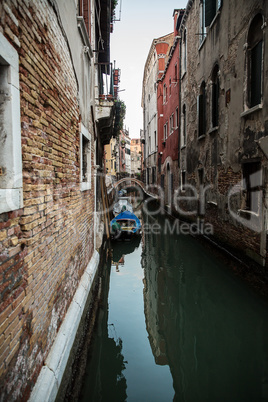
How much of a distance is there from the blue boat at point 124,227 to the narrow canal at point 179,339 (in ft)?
9.29

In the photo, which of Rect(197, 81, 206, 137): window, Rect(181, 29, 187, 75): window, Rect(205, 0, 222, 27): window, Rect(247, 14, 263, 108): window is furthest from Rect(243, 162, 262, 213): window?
Rect(181, 29, 187, 75): window

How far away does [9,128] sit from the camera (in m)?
1.81

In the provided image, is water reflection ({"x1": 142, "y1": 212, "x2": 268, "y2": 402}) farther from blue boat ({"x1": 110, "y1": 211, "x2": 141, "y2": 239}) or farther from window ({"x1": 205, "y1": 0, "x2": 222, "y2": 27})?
window ({"x1": 205, "y1": 0, "x2": 222, "y2": 27})

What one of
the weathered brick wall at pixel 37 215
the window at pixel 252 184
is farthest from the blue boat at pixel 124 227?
the weathered brick wall at pixel 37 215

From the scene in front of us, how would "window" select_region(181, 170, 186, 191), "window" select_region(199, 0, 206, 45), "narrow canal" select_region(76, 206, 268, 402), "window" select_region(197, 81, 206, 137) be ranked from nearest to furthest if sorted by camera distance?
"narrow canal" select_region(76, 206, 268, 402)
"window" select_region(199, 0, 206, 45)
"window" select_region(197, 81, 206, 137)
"window" select_region(181, 170, 186, 191)

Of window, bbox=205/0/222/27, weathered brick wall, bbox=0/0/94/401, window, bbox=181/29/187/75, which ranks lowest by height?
weathered brick wall, bbox=0/0/94/401

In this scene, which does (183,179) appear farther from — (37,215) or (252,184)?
(37,215)

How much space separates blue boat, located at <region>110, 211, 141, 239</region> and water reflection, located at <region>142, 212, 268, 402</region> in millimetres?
2790

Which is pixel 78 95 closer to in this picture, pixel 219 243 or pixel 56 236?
pixel 56 236

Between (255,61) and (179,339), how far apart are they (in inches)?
223

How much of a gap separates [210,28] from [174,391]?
9.13 metres

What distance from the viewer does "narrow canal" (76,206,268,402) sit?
3.19m

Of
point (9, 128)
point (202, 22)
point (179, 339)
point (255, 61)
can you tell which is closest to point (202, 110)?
point (202, 22)

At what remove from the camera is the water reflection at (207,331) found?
3.23 metres
